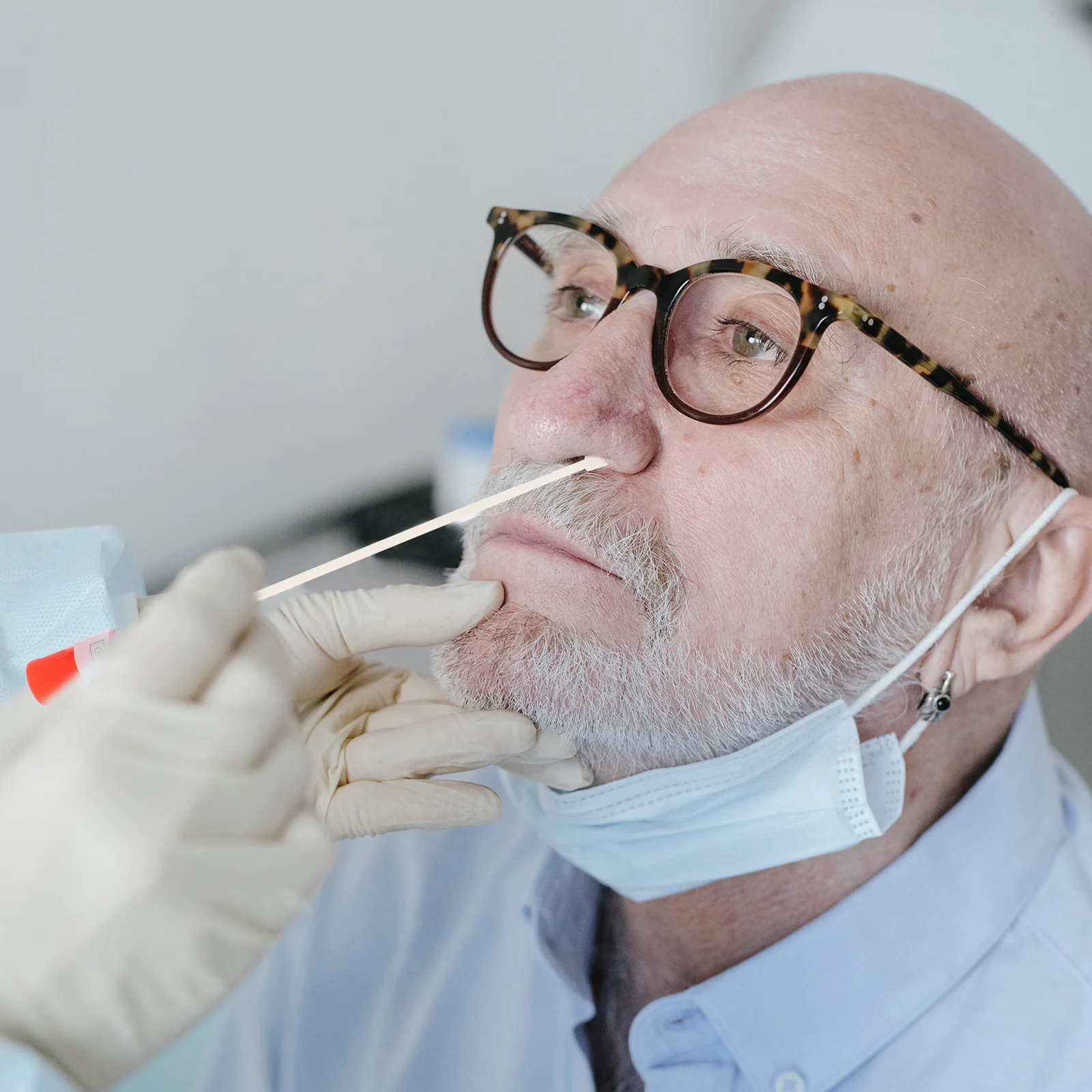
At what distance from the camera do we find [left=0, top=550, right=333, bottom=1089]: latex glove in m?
0.58

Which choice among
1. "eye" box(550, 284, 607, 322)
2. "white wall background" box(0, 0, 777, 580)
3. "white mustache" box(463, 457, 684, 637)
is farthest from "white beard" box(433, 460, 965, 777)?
"white wall background" box(0, 0, 777, 580)

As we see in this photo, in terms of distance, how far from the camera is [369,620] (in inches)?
42.7

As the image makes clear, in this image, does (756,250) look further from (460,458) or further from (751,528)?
(460,458)

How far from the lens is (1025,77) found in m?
1.88

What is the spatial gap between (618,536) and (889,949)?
2.03 feet

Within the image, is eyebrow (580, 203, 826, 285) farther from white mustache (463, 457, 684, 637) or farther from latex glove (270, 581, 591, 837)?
latex glove (270, 581, 591, 837)

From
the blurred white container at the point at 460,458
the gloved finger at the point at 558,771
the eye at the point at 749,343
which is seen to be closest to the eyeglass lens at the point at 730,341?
the eye at the point at 749,343

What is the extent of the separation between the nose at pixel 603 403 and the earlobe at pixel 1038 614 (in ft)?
1.52

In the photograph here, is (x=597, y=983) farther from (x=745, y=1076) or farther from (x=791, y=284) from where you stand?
(x=791, y=284)

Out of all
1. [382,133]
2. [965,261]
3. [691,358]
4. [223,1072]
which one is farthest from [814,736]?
[382,133]

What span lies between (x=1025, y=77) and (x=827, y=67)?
39 cm

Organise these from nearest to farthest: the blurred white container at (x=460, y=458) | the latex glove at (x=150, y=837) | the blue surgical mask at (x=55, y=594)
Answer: the latex glove at (x=150, y=837)
the blue surgical mask at (x=55, y=594)
the blurred white container at (x=460, y=458)

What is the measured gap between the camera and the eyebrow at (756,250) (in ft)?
3.49

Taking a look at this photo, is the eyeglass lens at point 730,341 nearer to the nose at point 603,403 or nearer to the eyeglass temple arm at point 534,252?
the nose at point 603,403
